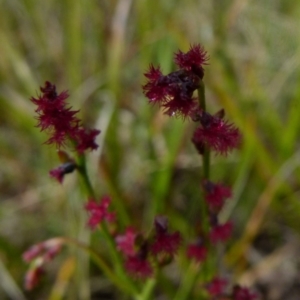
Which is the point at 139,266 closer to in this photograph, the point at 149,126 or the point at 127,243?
the point at 127,243

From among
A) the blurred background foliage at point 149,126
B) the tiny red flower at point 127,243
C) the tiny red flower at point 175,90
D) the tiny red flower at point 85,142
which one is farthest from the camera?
the blurred background foliage at point 149,126

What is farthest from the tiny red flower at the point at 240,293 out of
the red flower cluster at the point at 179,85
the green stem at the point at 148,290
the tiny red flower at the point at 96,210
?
the red flower cluster at the point at 179,85

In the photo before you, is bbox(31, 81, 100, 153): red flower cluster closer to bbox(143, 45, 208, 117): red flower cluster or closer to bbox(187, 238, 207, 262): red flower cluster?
bbox(143, 45, 208, 117): red flower cluster

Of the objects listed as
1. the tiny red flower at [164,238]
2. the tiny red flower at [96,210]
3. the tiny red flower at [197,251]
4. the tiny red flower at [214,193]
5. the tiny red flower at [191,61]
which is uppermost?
the tiny red flower at [96,210]

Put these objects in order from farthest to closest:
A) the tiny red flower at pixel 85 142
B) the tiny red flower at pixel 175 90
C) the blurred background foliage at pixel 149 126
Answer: the blurred background foliage at pixel 149 126
the tiny red flower at pixel 85 142
the tiny red flower at pixel 175 90

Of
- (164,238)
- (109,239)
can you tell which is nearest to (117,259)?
(109,239)

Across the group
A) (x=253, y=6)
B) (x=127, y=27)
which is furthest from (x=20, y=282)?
(x=253, y=6)

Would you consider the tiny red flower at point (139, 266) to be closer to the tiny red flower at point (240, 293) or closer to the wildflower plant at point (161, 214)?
the wildflower plant at point (161, 214)
